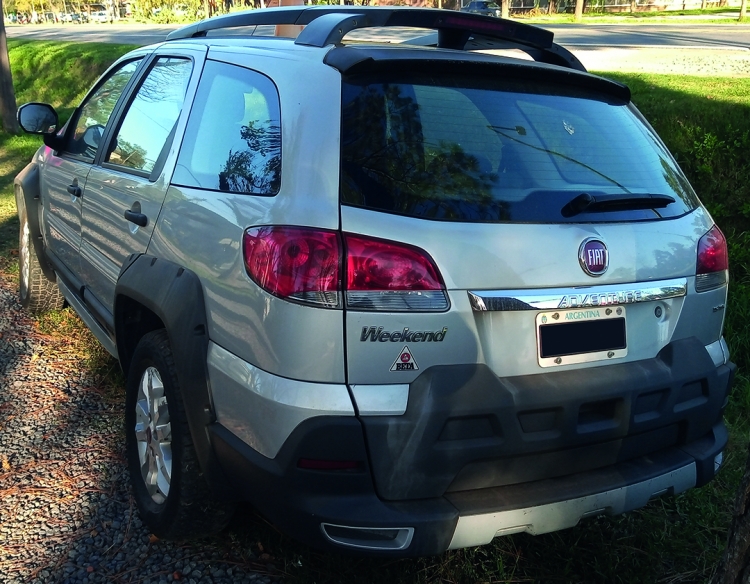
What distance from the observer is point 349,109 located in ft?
7.28

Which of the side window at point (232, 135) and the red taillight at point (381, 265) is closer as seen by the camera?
the red taillight at point (381, 265)

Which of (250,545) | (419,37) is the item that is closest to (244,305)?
(250,545)

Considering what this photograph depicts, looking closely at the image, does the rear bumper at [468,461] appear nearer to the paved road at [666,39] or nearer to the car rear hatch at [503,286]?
the car rear hatch at [503,286]

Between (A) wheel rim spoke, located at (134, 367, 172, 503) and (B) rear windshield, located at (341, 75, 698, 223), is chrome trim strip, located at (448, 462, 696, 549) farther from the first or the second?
(A) wheel rim spoke, located at (134, 367, 172, 503)

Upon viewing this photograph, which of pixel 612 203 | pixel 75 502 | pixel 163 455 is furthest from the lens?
pixel 75 502

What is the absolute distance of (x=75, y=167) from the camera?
13.3 ft

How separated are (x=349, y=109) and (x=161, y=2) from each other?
6866 cm

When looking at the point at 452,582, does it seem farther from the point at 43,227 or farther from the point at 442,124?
the point at 43,227

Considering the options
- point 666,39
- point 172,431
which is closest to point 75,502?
point 172,431

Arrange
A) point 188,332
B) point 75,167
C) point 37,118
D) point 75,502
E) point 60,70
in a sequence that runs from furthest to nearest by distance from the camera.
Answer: point 60,70, point 37,118, point 75,167, point 75,502, point 188,332

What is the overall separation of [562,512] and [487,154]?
3.64ft

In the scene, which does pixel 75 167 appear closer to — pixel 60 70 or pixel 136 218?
pixel 136 218

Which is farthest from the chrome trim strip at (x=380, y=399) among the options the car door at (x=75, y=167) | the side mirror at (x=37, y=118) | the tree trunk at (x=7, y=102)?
the tree trunk at (x=7, y=102)

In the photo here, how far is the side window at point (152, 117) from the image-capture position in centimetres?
307
